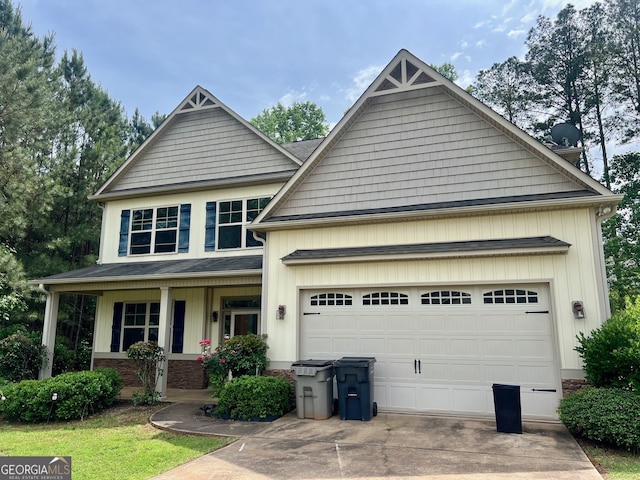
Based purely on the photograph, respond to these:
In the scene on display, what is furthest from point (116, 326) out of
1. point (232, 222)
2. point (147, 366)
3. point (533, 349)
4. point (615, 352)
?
point (615, 352)

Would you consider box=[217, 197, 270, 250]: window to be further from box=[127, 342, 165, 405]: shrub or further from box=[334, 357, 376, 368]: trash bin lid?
box=[334, 357, 376, 368]: trash bin lid

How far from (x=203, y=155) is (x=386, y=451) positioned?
36.0 ft

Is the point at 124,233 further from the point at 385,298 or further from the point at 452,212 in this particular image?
the point at 452,212

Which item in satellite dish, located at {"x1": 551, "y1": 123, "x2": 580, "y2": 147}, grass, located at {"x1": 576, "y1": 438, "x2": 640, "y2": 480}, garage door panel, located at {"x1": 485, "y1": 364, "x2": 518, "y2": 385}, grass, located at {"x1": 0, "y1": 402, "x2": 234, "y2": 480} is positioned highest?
satellite dish, located at {"x1": 551, "y1": 123, "x2": 580, "y2": 147}

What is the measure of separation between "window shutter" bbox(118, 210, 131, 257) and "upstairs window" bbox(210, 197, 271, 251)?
3036 millimetres

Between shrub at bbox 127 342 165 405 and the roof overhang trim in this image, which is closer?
the roof overhang trim

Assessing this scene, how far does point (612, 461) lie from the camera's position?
579 cm

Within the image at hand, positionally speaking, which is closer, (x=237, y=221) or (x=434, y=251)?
(x=434, y=251)

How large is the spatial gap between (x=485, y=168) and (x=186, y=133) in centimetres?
998

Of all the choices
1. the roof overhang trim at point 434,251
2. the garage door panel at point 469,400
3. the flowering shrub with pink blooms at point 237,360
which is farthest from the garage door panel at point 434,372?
the flowering shrub with pink blooms at point 237,360

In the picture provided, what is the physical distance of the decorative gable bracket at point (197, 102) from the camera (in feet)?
47.7

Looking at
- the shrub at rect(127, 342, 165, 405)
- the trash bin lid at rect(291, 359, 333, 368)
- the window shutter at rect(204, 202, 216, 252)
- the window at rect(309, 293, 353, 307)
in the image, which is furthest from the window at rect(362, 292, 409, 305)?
the window shutter at rect(204, 202, 216, 252)

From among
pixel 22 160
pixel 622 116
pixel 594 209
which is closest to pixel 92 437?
pixel 594 209

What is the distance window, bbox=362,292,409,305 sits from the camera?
9.02 meters
